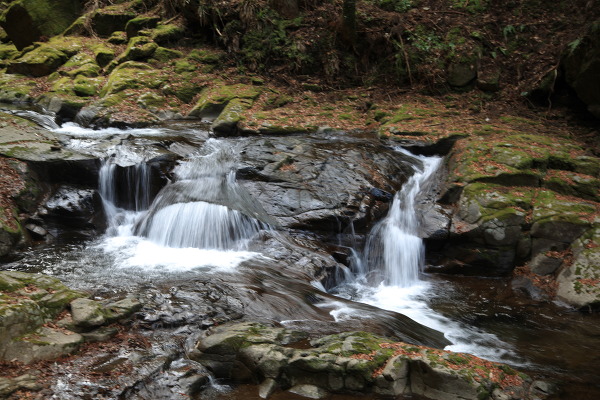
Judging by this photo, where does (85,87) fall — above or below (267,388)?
above

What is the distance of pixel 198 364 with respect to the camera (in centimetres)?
434

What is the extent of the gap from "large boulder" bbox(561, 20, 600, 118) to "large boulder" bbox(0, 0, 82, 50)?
1815 cm

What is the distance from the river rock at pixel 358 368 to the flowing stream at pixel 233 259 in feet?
2.82

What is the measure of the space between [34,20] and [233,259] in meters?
15.3

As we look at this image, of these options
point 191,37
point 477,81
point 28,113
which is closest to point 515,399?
point 477,81

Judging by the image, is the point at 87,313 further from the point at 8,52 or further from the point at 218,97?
the point at 8,52

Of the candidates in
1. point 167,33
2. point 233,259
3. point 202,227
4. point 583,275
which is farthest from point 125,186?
point 167,33

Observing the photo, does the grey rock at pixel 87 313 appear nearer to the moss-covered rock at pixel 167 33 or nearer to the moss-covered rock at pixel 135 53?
the moss-covered rock at pixel 135 53

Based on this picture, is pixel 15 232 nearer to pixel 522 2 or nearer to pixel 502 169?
pixel 502 169

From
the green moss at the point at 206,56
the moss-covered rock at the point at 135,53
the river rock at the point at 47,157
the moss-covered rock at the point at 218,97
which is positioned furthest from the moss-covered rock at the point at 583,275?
the moss-covered rock at the point at 135,53

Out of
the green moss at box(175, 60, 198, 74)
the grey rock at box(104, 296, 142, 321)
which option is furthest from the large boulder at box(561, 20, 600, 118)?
Result: the green moss at box(175, 60, 198, 74)

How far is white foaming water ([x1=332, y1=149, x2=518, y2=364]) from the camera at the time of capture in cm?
578

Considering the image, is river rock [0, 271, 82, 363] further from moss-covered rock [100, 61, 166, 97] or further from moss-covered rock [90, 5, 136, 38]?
moss-covered rock [90, 5, 136, 38]

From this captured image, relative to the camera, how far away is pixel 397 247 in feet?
26.5
